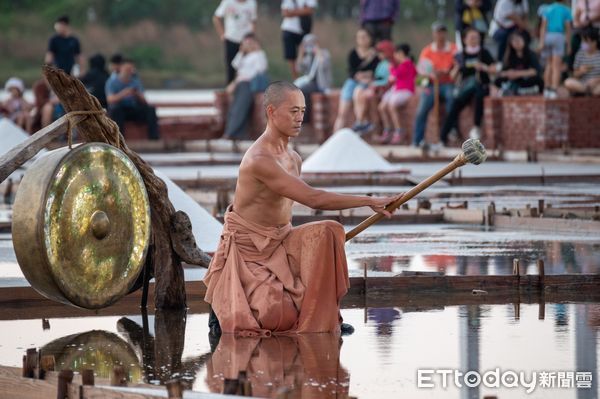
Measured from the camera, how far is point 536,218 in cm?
1440

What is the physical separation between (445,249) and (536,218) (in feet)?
6.10

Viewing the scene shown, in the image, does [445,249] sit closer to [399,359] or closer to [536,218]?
[536,218]

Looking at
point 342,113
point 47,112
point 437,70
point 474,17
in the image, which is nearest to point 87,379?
point 474,17

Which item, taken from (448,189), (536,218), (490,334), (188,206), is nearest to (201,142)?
(448,189)

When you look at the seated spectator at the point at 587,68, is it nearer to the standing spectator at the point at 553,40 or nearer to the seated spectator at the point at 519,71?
the standing spectator at the point at 553,40

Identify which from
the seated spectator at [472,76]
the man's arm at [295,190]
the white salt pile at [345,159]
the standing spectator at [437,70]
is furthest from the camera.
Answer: the standing spectator at [437,70]

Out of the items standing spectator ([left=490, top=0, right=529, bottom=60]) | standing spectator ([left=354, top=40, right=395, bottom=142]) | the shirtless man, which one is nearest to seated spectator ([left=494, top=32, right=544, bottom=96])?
standing spectator ([left=490, top=0, right=529, bottom=60])

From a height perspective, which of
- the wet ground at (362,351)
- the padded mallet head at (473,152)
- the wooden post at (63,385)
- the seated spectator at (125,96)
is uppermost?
the seated spectator at (125,96)

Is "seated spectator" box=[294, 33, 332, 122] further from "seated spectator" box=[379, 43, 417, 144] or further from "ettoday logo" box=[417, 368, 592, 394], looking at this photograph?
"ettoday logo" box=[417, 368, 592, 394]

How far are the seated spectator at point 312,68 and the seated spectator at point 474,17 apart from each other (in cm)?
376

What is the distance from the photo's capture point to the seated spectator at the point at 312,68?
26.5 m

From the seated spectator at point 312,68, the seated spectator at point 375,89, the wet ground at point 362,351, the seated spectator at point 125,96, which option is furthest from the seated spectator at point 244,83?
the wet ground at point 362,351

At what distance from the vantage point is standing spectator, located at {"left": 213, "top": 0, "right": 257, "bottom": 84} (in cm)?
2803

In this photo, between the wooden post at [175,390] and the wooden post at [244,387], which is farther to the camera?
the wooden post at [244,387]
